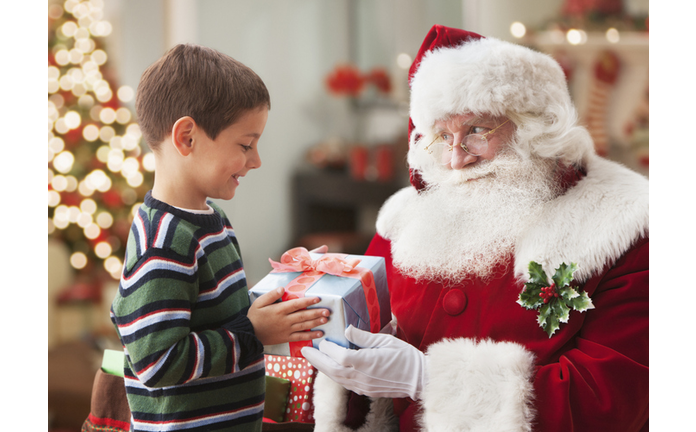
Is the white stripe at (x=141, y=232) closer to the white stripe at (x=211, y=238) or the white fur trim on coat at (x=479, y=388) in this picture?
the white stripe at (x=211, y=238)

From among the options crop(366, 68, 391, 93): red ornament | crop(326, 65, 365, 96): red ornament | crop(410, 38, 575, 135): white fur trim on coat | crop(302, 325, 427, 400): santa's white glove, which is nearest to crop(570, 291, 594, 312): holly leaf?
crop(302, 325, 427, 400): santa's white glove

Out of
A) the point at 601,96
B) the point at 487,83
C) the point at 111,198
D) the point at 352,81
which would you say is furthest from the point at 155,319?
the point at 352,81

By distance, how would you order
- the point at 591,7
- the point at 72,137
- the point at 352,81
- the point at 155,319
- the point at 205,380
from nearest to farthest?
1. the point at 155,319
2. the point at 205,380
3. the point at 591,7
4. the point at 72,137
5. the point at 352,81

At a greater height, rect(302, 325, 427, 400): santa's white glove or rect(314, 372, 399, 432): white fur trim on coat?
rect(302, 325, 427, 400): santa's white glove

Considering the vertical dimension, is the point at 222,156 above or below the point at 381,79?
below

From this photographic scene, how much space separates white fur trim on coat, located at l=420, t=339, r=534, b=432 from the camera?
1.04 meters

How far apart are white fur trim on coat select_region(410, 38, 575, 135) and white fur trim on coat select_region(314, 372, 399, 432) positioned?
2.34 feet

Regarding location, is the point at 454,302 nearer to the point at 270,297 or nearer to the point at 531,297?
the point at 531,297

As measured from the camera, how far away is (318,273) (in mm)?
1152

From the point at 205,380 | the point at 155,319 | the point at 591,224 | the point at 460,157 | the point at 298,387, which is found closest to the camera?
the point at 155,319

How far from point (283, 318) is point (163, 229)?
0.29 meters

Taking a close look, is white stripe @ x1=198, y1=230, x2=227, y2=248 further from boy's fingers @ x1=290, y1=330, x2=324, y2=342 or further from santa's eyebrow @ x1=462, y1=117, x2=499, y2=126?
santa's eyebrow @ x1=462, y1=117, x2=499, y2=126

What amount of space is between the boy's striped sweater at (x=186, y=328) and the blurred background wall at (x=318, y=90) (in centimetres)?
213

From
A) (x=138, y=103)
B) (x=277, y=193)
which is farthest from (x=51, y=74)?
(x=138, y=103)
